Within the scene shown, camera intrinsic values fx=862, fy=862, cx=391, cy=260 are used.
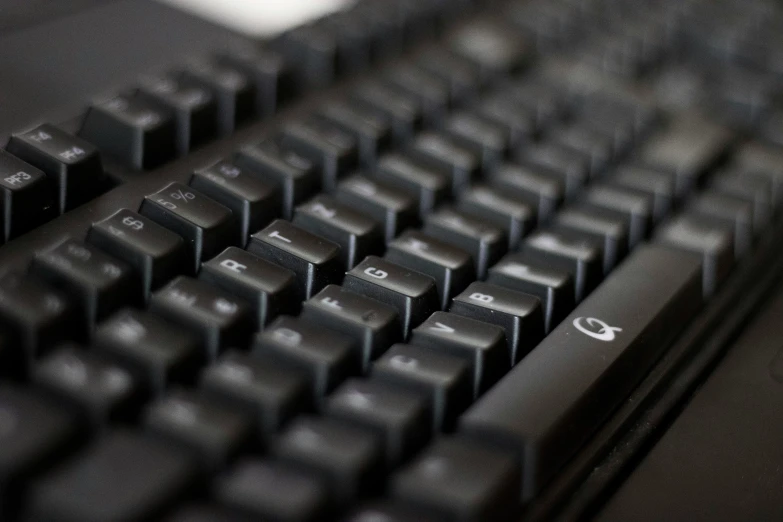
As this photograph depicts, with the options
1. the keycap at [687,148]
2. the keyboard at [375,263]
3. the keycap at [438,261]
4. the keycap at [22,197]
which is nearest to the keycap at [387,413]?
the keyboard at [375,263]

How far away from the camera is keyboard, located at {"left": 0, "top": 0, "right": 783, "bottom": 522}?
39 cm

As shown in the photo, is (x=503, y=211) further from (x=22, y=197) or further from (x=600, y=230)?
(x=22, y=197)

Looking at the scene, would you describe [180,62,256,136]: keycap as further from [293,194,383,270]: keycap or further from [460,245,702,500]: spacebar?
[460,245,702,500]: spacebar

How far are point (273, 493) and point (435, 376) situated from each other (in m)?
0.11

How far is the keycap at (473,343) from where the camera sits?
1.53ft

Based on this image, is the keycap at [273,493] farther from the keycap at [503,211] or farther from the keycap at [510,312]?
the keycap at [503,211]

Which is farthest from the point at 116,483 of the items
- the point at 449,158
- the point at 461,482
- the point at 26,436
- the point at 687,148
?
the point at 687,148

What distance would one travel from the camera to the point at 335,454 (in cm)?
39

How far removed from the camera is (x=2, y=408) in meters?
0.38

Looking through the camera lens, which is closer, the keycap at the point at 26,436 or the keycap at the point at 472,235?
the keycap at the point at 26,436

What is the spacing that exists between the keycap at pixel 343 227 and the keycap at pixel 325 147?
5cm

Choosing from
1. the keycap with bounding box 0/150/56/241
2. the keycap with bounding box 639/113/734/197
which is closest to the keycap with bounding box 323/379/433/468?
the keycap with bounding box 0/150/56/241

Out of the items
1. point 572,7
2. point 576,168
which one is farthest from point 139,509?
point 572,7

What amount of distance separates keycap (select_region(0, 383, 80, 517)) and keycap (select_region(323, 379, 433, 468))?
122 mm
